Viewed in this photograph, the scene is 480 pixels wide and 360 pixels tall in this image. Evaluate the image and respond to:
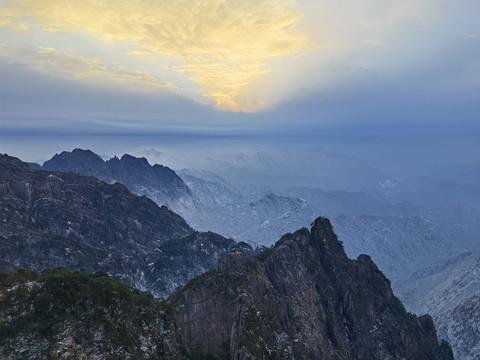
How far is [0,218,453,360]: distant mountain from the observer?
57.8 metres

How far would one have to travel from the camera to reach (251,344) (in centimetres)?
7006

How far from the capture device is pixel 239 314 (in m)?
82.2

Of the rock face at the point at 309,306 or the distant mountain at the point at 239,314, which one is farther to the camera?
the rock face at the point at 309,306

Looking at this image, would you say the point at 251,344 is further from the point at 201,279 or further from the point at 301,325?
the point at 301,325

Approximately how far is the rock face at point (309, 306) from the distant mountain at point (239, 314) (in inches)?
15.3

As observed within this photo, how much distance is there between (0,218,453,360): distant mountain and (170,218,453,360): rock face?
0.39m

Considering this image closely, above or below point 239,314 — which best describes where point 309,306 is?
below

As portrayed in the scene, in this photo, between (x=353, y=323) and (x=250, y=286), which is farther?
(x=353, y=323)

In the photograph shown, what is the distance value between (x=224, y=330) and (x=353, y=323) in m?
60.1

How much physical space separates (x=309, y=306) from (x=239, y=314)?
58012 millimetres

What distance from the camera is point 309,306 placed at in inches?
5167

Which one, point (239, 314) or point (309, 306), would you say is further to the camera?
point (309, 306)

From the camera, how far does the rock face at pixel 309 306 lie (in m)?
106

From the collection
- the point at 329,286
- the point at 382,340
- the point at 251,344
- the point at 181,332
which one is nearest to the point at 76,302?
the point at 181,332
